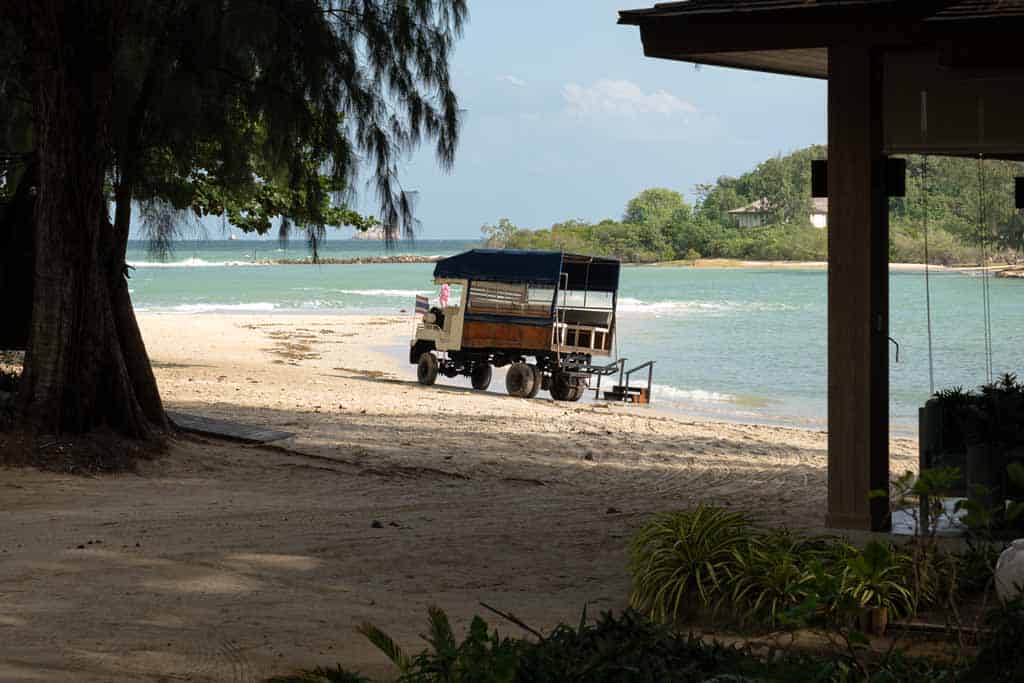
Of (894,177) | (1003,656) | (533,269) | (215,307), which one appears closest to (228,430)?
(894,177)

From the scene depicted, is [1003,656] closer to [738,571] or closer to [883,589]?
[883,589]

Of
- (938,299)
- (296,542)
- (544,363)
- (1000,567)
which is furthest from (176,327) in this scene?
(938,299)

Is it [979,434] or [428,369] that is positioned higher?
[979,434]

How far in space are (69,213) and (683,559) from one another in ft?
19.5

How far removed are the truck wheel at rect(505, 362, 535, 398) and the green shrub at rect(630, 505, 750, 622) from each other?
531 inches

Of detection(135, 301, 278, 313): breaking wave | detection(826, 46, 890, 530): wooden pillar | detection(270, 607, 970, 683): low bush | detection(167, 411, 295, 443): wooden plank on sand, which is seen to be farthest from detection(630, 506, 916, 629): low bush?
detection(135, 301, 278, 313): breaking wave

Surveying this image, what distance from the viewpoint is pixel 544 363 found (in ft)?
63.8

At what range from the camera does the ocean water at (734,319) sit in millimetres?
23094

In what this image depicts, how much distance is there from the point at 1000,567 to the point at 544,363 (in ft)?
49.1

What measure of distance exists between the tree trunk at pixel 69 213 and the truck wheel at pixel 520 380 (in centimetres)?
1011

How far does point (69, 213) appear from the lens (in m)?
9.17

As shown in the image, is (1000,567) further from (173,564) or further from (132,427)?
(132,427)

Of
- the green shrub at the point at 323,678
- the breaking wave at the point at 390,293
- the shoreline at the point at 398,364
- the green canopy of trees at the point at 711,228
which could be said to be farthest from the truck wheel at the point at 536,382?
the green canopy of trees at the point at 711,228

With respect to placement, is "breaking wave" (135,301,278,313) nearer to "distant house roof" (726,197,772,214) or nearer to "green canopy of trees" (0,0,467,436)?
"green canopy of trees" (0,0,467,436)
